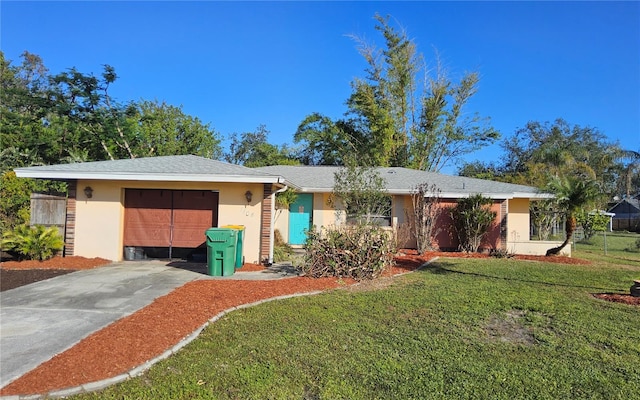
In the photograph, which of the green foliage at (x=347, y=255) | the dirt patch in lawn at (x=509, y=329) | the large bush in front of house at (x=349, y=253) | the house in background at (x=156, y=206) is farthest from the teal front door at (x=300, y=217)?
the dirt patch in lawn at (x=509, y=329)

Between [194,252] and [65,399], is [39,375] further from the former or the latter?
[194,252]

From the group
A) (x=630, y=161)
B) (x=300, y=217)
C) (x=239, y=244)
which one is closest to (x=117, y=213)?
(x=239, y=244)

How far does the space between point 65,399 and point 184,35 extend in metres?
11.9

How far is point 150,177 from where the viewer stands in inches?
401

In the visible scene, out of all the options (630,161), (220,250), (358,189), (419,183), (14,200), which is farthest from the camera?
(630,161)

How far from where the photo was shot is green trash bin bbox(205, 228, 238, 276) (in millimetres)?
8820

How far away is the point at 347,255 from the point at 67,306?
5.45m

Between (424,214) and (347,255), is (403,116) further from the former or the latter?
(347,255)

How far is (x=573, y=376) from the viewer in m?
4.02

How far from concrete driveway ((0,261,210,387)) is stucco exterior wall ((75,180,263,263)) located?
1.35 metres

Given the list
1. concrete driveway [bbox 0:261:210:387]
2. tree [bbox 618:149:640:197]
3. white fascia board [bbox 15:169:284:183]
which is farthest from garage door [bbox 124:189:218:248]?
tree [bbox 618:149:640:197]

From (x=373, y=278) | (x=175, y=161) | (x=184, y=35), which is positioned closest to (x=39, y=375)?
(x=373, y=278)

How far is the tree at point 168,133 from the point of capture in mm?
24500

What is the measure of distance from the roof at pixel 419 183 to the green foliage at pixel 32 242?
6.96 metres
